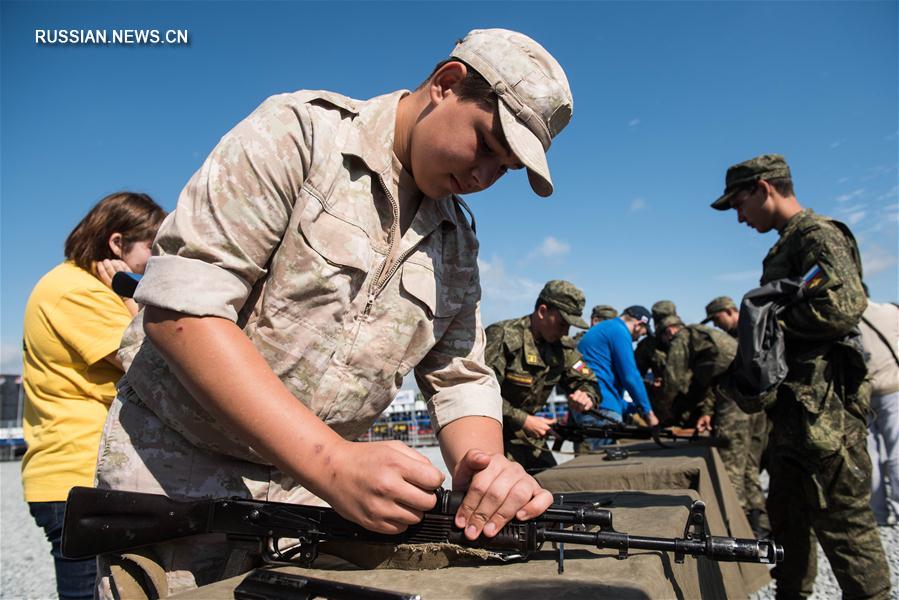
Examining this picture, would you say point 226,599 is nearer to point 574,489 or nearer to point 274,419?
point 274,419

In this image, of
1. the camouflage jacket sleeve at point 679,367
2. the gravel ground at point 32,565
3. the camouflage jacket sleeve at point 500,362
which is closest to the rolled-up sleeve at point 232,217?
the camouflage jacket sleeve at point 500,362

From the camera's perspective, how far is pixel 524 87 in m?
1.36

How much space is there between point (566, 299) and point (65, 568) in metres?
4.04

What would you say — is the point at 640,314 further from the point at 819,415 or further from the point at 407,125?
the point at 407,125

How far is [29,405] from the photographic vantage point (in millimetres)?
2502

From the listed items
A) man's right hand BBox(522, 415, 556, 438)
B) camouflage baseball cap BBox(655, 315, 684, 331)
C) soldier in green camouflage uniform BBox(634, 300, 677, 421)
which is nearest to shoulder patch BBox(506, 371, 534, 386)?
man's right hand BBox(522, 415, 556, 438)

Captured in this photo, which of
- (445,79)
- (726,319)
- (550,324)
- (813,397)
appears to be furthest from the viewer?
(726,319)

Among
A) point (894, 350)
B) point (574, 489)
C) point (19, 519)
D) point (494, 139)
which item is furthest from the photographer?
point (19, 519)

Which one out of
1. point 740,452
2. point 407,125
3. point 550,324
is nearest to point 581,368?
point 550,324

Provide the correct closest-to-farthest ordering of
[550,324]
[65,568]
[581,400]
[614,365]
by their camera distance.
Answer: [65,568] < [550,324] < [581,400] < [614,365]

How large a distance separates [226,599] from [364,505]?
0.32 meters

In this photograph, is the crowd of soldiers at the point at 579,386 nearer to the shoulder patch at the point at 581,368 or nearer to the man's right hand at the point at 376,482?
the shoulder patch at the point at 581,368

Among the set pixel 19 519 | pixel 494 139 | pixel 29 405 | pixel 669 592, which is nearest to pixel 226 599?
pixel 669 592

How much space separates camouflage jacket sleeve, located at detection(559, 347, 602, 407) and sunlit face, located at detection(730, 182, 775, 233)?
2.36 metres
